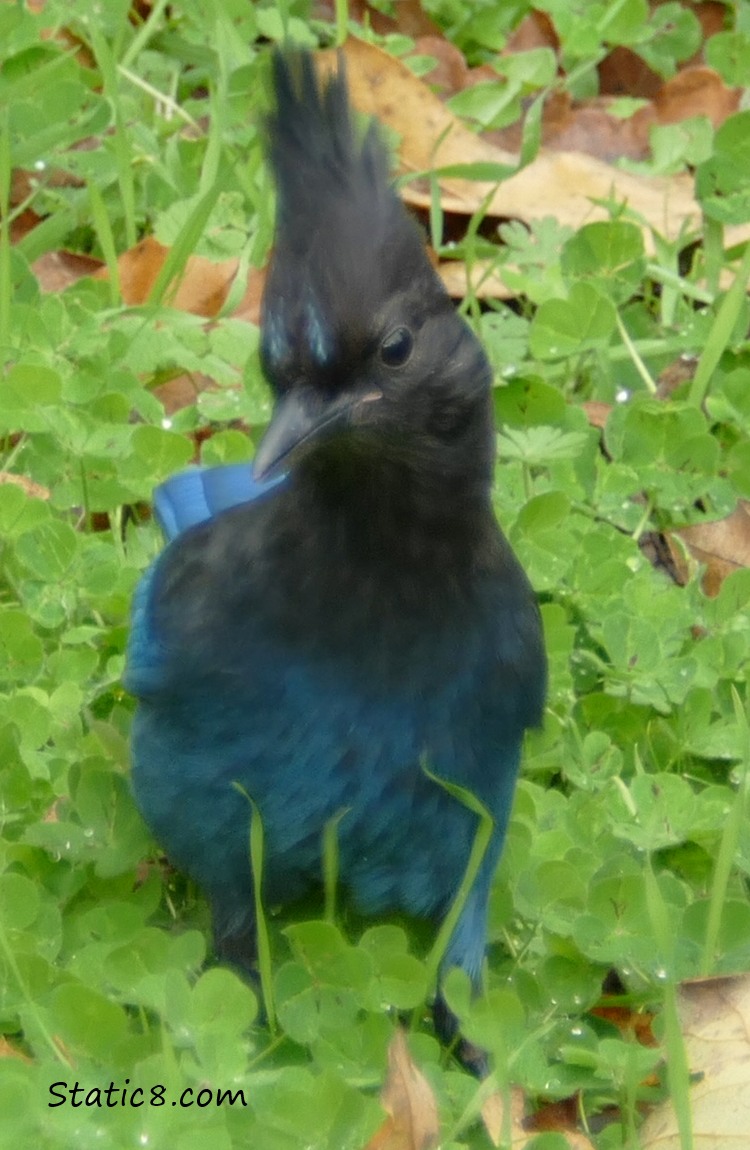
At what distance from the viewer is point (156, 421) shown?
375 cm

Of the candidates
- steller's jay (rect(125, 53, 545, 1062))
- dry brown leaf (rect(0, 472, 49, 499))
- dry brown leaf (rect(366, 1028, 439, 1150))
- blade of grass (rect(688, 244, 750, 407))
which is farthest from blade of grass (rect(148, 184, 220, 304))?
dry brown leaf (rect(366, 1028, 439, 1150))

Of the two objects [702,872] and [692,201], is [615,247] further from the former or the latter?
[702,872]

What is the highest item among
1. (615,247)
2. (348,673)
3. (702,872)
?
(348,673)

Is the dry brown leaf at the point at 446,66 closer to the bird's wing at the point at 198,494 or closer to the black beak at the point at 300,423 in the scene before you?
the bird's wing at the point at 198,494

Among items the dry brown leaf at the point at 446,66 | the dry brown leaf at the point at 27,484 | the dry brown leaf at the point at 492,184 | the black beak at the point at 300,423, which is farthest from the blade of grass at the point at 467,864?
the dry brown leaf at the point at 446,66

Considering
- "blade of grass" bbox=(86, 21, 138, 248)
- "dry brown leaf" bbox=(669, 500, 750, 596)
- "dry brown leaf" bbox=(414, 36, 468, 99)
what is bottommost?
"dry brown leaf" bbox=(669, 500, 750, 596)

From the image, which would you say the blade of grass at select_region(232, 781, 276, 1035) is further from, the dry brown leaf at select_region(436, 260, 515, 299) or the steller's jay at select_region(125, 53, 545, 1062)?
the dry brown leaf at select_region(436, 260, 515, 299)

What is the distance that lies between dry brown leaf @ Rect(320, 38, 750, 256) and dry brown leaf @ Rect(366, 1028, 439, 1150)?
2.21 metres

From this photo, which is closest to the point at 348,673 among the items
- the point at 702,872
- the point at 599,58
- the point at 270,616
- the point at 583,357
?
the point at 270,616

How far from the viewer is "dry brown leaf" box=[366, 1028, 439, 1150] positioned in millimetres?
2510

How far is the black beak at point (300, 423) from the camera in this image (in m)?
2.33

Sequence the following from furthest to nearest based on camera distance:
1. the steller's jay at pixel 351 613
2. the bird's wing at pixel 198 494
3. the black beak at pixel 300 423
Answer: the bird's wing at pixel 198 494, the steller's jay at pixel 351 613, the black beak at pixel 300 423

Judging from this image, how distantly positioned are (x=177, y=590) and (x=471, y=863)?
0.53 m

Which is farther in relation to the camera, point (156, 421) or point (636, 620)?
point (156, 421)
